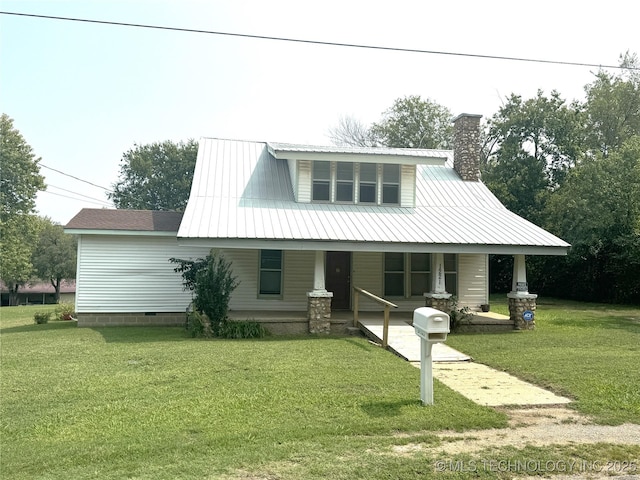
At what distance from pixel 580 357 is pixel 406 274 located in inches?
273

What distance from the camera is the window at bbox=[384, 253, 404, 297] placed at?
620 inches

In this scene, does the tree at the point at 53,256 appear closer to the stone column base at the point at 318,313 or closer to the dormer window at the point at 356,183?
the dormer window at the point at 356,183

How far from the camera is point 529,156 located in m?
33.1

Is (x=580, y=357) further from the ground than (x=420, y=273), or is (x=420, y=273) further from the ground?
(x=420, y=273)

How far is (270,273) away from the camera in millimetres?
15148

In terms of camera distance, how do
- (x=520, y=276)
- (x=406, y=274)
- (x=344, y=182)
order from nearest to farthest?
(x=520, y=276) → (x=344, y=182) → (x=406, y=274)

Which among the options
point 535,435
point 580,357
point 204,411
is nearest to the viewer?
point 535,435

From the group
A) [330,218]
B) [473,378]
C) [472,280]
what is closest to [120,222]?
[330,218]

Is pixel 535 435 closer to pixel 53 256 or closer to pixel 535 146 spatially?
pixel 535 146

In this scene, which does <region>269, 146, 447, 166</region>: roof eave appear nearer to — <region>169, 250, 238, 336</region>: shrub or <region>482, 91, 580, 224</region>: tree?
<region>169, 250, 238, 336</region>: shrub

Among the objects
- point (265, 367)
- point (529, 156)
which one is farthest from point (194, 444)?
point (529, 156)

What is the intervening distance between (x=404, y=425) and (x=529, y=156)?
1242 inches

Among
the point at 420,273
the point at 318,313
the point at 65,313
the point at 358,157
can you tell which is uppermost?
the point at 358,157

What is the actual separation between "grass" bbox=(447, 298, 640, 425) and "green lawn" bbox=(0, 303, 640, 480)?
0.13 ft
